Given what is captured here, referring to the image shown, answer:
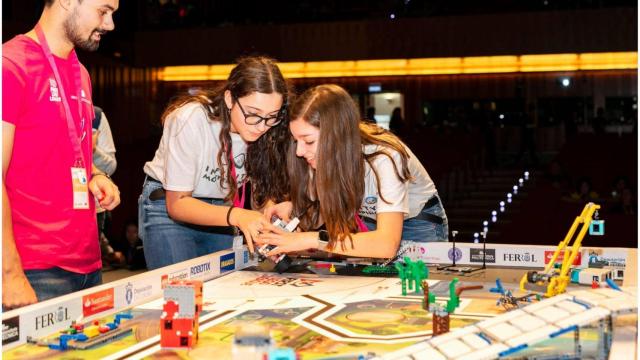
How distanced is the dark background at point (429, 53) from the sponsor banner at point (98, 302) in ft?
21.7

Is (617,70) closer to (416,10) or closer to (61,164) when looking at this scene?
(416,10)

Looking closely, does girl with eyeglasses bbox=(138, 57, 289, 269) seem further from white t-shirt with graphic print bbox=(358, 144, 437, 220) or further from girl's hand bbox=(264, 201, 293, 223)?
white t-shirt with graphic print bbox=(358, 144, 437, 220)

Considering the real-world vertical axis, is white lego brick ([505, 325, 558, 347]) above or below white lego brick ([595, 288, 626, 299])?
below

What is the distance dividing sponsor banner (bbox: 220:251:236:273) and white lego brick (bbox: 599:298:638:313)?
129cm

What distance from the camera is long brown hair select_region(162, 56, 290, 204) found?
2238 millimetres

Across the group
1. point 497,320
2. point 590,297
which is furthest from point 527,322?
point 590,297

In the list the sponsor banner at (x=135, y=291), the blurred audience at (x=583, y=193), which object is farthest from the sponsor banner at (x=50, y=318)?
the blurred audience at (x=583, y=193)

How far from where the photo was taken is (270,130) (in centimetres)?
246

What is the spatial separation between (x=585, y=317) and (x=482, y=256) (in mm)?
1226

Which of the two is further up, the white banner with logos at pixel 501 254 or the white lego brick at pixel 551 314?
the white lego brick at pixel 551 314

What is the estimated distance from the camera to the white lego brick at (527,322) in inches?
48.4

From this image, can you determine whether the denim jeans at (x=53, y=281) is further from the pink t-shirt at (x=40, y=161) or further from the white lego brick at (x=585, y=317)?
the white lego brick at (x=585, y=317)

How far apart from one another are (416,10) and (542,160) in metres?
2.60

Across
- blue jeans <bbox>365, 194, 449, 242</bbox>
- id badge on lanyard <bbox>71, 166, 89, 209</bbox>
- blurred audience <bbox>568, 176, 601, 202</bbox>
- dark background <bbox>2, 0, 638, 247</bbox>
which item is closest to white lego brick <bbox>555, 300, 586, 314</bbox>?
id badge on lanyard <bbox>71, 166, 89, 209</bbox>
